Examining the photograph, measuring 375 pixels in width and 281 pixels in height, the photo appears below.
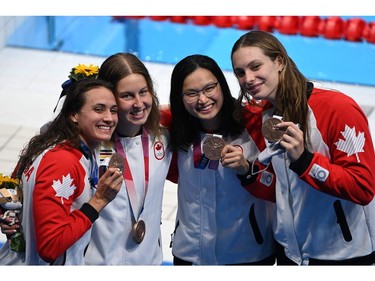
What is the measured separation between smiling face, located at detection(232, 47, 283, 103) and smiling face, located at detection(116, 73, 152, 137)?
454mm

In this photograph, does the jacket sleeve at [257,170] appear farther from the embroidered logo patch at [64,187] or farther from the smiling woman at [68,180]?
the embroidered logo patch at [64,187]

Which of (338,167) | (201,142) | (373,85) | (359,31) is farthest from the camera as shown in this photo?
(359,31)

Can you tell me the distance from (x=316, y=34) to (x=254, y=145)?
6440mm

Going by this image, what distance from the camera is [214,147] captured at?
4.59 meters

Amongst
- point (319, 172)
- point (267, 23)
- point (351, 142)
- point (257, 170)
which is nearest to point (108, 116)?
point (257, 170)

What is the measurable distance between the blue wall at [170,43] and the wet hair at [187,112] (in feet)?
17.5

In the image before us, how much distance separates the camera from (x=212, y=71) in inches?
183

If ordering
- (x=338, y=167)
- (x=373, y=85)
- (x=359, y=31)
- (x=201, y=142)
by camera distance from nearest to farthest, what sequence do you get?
(x=338, y=167) → (x=201, y=142) → (x=373, y=85) → (x=359, y=31)

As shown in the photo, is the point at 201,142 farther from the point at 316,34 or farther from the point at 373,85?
the point at 316,34

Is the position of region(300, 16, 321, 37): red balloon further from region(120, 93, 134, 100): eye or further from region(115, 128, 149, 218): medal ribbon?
region(120, 93, 134, 100): eye

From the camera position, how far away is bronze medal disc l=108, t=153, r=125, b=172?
446cm

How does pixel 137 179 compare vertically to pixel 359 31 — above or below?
above

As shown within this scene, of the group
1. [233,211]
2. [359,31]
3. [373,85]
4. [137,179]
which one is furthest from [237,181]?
[359,31]

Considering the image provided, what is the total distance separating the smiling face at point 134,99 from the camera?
4.57 m
